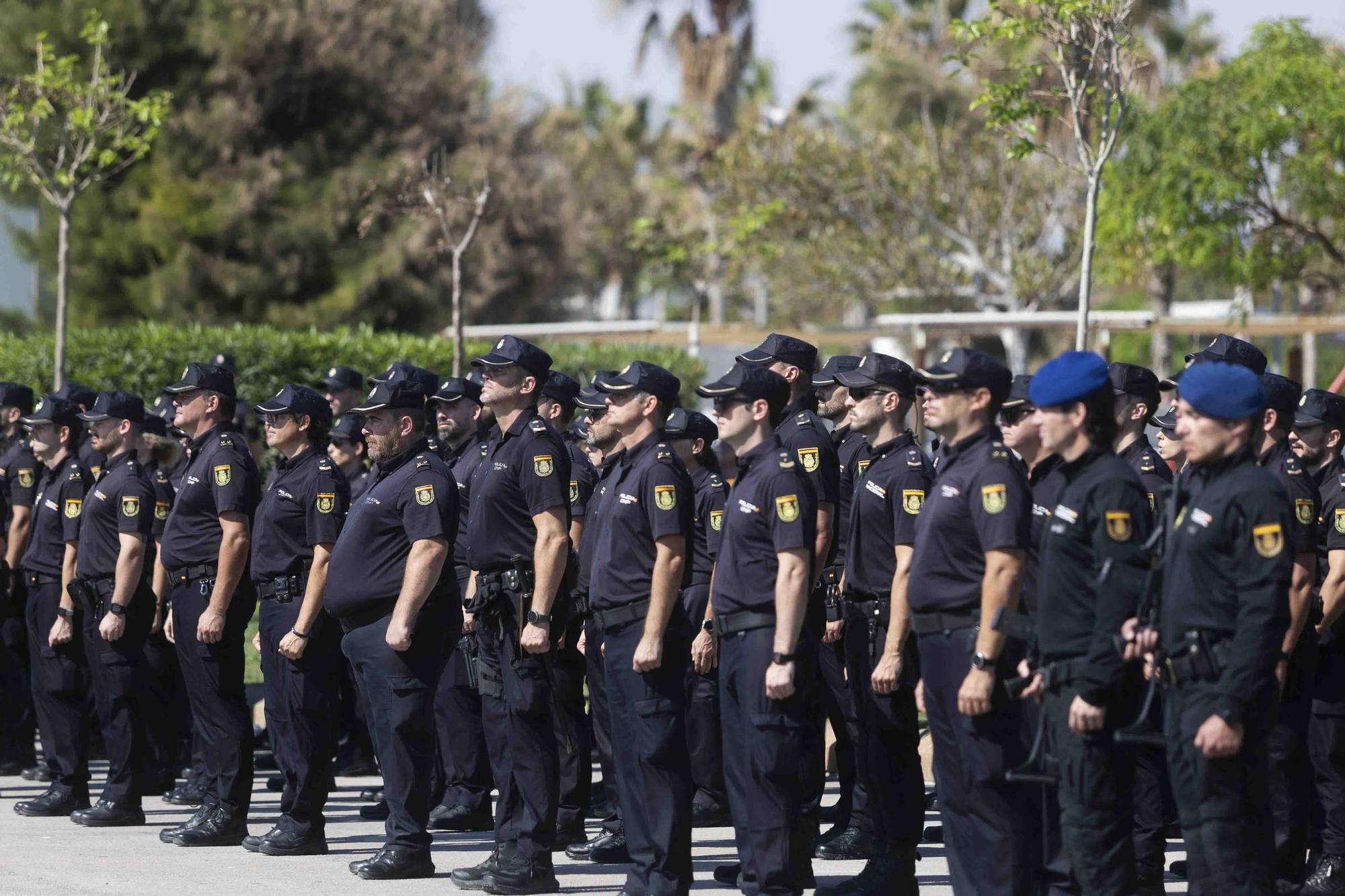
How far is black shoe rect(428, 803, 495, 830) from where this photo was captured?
31.5 ft

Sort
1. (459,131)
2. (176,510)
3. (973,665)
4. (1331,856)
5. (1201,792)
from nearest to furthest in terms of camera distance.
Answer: (1201,792) → (973,665) → (1331,856) → (176,510) → (459,131)

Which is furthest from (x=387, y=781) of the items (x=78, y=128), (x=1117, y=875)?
(x=78, y=128)

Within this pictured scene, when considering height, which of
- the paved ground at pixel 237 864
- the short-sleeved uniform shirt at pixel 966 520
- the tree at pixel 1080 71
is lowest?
the paved ground at pixel 237 864

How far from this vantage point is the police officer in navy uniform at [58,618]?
10062 mm

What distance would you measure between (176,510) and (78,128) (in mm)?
8360

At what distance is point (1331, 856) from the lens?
315 inches

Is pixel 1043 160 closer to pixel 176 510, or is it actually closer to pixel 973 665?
pixel 176 510

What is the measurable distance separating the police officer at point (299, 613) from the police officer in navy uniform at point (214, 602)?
0.48ft

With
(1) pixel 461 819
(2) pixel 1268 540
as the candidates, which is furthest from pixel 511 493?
(2) pixel 1268 540

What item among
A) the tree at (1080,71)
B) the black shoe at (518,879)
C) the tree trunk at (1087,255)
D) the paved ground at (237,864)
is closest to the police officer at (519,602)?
the black shoe at (518,879)

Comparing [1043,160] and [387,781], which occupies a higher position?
[1043,160]

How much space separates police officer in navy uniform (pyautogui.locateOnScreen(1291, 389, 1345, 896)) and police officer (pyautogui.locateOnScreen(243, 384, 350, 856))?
15.0ft

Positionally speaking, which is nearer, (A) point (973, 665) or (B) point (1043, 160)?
(A) point (973, 665)

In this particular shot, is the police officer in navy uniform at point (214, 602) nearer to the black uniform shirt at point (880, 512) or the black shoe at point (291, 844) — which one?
the black shoe at point (291, 844)
